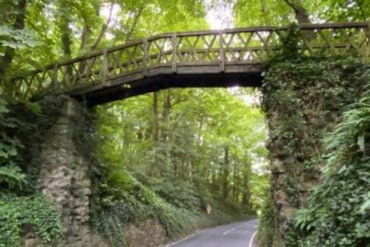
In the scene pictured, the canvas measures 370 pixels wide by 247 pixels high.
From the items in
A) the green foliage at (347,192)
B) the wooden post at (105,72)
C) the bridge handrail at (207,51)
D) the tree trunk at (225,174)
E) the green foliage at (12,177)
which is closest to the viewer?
the green foliage at (347,192)

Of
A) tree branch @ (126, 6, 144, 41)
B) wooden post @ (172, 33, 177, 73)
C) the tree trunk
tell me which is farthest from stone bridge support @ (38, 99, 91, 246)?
the tree trunk

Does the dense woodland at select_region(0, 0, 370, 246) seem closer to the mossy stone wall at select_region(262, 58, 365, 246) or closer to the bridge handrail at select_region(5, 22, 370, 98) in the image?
the bridge handrail at select_region(5, 22, 370, 98)

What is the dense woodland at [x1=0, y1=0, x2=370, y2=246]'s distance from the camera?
34.0 ft

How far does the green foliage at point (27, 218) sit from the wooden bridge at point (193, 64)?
3866 millimetres

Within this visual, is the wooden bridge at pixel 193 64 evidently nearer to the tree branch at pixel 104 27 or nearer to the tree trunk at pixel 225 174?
the tree branch at pixel 104 27

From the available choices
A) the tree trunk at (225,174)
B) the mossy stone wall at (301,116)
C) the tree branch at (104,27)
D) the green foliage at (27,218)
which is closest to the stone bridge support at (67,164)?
the green foliage at (27,218)

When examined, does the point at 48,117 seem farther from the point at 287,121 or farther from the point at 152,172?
the point at 152,172

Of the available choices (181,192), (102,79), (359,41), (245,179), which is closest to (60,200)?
(102,79)

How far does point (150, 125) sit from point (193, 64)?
1398 centimetres

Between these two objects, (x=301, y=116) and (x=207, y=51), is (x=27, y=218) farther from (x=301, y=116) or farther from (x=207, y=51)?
(x=301, y=116)

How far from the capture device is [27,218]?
10.3 meters

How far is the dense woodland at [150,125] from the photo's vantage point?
10.3m

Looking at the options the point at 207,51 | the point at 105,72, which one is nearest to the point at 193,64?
the point at 207,51

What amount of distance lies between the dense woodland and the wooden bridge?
119 cm
